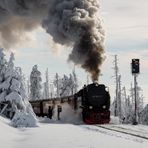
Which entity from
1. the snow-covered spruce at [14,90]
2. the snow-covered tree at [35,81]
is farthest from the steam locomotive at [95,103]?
the snow-covered tree at [35,81]

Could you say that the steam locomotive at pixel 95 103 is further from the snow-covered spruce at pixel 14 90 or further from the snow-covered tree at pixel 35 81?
the snow-covered tree at pixel 35 81

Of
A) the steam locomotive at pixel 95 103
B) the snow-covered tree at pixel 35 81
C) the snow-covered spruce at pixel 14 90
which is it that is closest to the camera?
the steam locomotive at pixel 95 103

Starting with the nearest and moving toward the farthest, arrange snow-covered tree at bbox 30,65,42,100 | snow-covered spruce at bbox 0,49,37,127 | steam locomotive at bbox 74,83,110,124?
steam locomotive at bbox 74,83,110,124 < snow-covered spruce at bbox 0,49,37,127 < snow-covered tree at bbox 30,65,42,100

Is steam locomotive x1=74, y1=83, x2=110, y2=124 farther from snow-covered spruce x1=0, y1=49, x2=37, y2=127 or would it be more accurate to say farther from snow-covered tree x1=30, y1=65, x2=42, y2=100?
snow-covered tree x1=30, y1=65, x2=42, y2=100

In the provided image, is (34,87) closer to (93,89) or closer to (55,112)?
(55,112)

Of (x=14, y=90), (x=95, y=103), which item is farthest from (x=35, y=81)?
(x=95, y=103)

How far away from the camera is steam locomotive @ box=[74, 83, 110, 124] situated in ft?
124

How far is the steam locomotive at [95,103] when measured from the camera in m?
37.7

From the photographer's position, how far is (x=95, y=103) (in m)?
38.3

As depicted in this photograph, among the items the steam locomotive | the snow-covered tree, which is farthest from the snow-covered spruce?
the snow-covered tree

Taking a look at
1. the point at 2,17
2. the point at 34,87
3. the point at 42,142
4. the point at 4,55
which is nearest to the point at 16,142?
the point at 42,142

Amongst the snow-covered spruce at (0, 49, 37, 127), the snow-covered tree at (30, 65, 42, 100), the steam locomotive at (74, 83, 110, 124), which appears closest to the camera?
the steam locomotive at (74, 83, 110, 124)

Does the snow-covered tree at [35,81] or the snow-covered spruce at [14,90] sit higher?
the snow-covered tree at [35,81]

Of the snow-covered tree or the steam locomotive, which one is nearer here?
the steam locomotive
